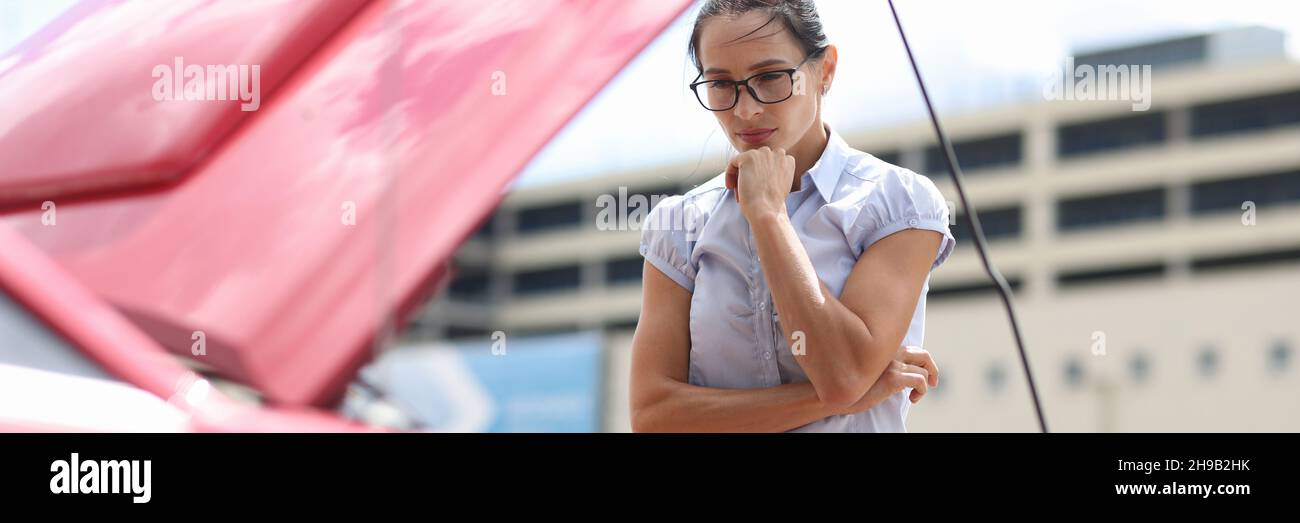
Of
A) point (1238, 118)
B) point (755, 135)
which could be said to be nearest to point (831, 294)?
point (755, 135)

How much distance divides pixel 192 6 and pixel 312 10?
15cm

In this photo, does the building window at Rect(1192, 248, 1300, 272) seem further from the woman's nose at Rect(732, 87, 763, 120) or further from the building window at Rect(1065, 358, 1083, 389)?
the woman's nose at Rect(732, 87, 763, 120)

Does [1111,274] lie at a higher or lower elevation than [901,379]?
higher

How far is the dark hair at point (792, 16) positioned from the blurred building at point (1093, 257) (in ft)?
0.55

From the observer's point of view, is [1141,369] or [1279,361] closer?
[1279,361]

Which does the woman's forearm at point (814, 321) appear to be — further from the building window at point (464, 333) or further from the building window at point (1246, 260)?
the building window at point (1246, 260)

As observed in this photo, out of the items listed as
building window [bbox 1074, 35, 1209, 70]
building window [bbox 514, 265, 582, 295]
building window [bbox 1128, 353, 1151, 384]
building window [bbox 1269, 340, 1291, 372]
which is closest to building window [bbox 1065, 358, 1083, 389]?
building window [bbox 1128, 353, 1151, 384]

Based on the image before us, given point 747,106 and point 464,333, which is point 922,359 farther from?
point 464,333

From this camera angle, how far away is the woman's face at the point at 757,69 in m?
1.17

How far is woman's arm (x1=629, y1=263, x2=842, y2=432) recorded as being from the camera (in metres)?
1.15

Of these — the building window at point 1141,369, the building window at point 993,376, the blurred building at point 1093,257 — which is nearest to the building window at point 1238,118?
the blurred building at point 1093,257

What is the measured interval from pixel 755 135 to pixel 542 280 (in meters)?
0.43

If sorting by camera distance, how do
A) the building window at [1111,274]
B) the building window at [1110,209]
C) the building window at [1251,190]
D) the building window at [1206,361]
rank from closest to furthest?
the building window at [1251,190], the building window at [1206,361], the building window at [1110,209], the building window at [1111,274]

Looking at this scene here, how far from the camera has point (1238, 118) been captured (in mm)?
17250
